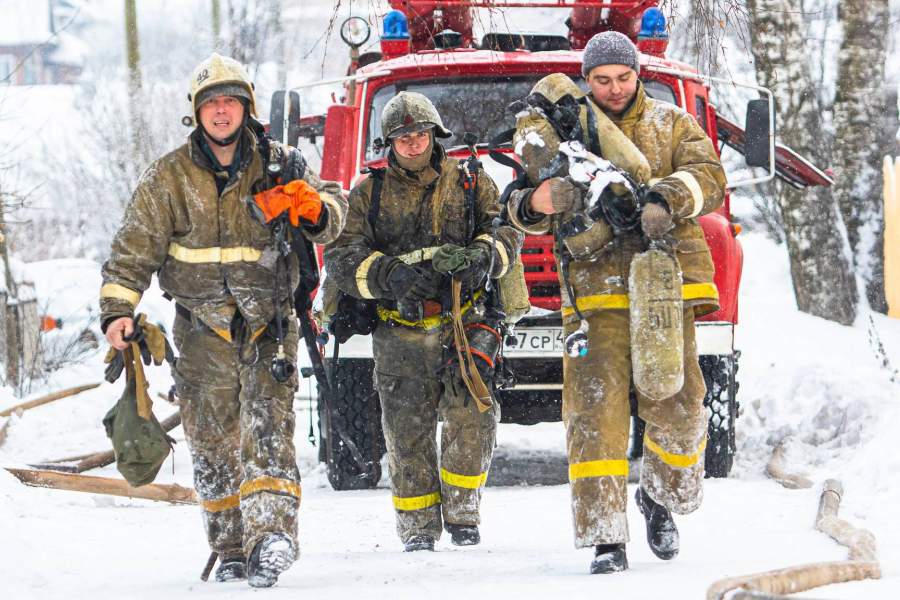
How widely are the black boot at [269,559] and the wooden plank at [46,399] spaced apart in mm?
6234

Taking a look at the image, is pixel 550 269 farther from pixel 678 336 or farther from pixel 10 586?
pixel 10 586

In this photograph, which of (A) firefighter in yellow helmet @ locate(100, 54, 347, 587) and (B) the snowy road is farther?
(A) firefighter in yellow helmet @ locate(100, 54, 347, 587)

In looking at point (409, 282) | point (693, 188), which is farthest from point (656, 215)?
point (409, 282)

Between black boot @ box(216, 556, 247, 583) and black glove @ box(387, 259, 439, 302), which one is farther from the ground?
black glove @ box(387, 259, 439, 302)

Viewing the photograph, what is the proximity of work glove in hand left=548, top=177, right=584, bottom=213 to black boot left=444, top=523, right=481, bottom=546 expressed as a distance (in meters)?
1.51

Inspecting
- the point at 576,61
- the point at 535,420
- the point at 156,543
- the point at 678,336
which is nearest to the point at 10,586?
the point at 156,543

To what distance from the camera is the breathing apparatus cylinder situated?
14.7 ft

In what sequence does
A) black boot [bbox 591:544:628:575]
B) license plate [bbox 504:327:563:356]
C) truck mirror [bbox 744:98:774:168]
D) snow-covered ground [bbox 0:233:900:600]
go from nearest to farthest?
snow-covered ground [bbox 0:233:900:600], black boot [bbox 591:544:628:575], license plate [bbox 504:327:563:356], truck mirror [bbox 744:98:774:168]

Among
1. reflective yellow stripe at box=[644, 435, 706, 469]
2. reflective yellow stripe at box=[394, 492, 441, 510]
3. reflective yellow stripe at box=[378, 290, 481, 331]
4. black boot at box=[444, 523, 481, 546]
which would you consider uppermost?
reflective yellow stripe at box=[378, 290, 481, 331]

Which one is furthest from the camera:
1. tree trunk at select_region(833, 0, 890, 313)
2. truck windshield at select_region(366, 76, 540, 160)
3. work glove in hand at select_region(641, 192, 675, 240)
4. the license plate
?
tree trunk at select_region(833, 0, 890, 313)

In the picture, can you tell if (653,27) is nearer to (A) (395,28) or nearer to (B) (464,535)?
(A) (395,28)

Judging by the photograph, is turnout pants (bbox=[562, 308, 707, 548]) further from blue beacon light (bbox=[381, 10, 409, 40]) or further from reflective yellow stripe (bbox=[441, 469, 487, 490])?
blue beacon light (bbox=[381, 10, 409, 40])

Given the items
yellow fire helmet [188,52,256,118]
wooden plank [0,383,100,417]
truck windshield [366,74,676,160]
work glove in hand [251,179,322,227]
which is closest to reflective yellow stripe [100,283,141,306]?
work glove in hand [251,179,322,227]

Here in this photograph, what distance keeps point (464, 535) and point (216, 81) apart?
2.11 metres
